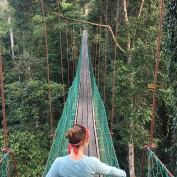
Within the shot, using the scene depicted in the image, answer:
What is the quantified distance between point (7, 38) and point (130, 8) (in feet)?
24.0

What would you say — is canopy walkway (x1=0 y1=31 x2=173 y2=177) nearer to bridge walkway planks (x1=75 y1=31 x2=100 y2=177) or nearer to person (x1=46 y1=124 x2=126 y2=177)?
bridge walkway planks (x1=75 y1=31 x2=100 y2=177)

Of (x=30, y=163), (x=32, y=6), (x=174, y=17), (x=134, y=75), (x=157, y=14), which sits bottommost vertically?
(x=30, y=163)

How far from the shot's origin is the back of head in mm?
796

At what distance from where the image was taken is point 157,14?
14.1ft

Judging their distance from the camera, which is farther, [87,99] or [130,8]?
[130,8]

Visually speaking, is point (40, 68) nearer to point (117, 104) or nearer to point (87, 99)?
point (87, 99)

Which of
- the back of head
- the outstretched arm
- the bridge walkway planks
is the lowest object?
the bridge walkway planks

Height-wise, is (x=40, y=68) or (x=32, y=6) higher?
(x=32, y=6)

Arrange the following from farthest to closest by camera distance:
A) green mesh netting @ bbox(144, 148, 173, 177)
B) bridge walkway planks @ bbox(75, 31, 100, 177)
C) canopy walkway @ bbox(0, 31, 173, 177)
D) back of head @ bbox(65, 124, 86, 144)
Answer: bridge walkway planks @ bbox(75, 31, 100, 177), canopy walkway @ bbox(0, 31, 173, 177), green mesh netting @ bbox(144, 148, 173, 177), back of head @ bbox(65, 124, 86, 144)

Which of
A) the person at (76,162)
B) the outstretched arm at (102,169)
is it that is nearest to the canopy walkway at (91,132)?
the outstretched arm at (102,169)

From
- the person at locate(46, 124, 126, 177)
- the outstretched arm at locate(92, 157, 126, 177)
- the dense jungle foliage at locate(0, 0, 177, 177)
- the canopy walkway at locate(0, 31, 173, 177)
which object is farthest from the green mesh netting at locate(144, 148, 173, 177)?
the dense jungle foliage at locate(0, 0, 177, 177)

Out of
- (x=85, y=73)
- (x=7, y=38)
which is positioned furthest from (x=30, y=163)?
(x=7, y=38)

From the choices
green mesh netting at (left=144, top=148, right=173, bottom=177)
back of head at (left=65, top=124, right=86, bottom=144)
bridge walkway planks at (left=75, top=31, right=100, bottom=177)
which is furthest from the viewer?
bridge walkway planks at (left=75, top=31, right=100, bottom=177)

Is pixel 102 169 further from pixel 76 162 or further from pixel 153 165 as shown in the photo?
pixel 153 165
